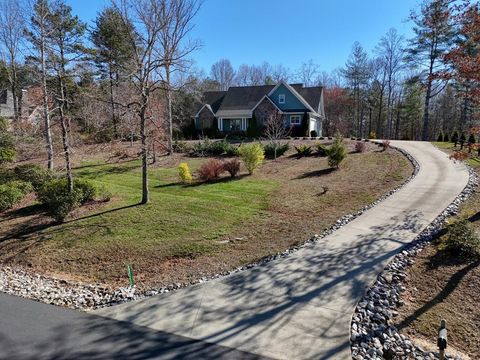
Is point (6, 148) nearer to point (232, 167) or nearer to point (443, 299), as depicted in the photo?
point (232, 167)

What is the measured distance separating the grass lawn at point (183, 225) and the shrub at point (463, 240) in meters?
3.24

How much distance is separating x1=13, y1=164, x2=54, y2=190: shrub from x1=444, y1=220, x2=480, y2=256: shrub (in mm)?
14280

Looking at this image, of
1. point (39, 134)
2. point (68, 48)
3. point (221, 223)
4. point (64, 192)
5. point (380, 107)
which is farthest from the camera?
point (380, 107)

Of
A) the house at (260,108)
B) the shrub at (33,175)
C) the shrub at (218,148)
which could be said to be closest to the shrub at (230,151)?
the shrub at (218,148)

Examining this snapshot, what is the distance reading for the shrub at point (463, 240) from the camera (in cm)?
686

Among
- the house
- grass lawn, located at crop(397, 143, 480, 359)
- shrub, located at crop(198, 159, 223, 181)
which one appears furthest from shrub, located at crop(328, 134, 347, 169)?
the house

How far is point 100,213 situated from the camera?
1120 cm

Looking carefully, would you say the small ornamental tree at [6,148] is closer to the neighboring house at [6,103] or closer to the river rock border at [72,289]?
the river rock border at [72,289]

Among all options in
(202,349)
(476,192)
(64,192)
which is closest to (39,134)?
(64,192)

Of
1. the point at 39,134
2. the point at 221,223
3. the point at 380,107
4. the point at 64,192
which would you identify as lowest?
the point at 221,223

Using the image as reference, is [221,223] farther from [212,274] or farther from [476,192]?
[476,192]

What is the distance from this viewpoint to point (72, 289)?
7.05m

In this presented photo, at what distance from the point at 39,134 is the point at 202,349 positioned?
1822 centimetres

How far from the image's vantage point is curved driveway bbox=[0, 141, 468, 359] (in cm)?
478
